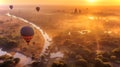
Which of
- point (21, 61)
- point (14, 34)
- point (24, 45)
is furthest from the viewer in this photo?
point (14, 34)

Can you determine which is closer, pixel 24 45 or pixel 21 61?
pixel 21 61

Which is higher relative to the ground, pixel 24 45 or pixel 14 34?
pixel 14 34

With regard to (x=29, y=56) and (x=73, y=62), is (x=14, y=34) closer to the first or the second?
(x=29, y=56)

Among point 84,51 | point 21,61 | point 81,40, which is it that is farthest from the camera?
point 81,40

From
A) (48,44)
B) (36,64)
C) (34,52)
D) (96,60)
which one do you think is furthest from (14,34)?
(96,60)

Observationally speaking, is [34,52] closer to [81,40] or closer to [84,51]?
[84,51]

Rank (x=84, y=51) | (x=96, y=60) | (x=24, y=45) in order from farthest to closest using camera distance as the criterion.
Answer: (x=24, y=45), (x=84, y=51), (x=96, y=60)

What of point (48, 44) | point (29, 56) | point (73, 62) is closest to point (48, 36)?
point (48, 44)

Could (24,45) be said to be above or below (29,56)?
above

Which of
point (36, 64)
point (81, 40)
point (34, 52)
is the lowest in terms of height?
point (36, 64)
